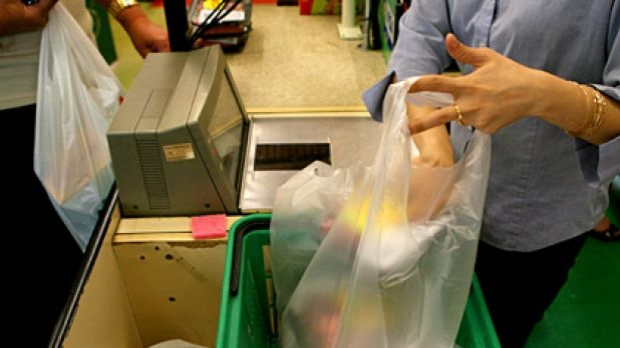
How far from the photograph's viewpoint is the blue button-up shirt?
72cm

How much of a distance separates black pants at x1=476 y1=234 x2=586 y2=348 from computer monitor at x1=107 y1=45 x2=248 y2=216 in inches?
21.0

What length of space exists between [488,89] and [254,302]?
22.3 inches

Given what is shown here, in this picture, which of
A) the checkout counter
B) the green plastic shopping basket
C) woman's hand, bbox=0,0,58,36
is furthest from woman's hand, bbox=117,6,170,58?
the green plastic shopping basket

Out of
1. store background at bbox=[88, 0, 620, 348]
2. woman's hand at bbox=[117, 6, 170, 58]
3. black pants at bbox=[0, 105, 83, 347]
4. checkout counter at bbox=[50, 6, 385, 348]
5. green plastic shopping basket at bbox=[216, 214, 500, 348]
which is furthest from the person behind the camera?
store background at bbox=[88, 0, 620, 348]

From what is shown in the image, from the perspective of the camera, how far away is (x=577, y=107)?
653mm

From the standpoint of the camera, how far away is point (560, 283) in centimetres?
110

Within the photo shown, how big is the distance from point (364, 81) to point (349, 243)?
3.29ft

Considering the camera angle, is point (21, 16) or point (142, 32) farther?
point (142, 32)

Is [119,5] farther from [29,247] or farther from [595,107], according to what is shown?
[595,107]

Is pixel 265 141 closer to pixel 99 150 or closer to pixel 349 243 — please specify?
pixel 99 150

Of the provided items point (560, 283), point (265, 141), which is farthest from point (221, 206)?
point (560, 283)

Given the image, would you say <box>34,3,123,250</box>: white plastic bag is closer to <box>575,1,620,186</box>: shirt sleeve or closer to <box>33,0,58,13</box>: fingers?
<box>33,0,58,13</box>: fingers

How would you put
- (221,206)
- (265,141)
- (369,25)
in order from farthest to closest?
→ 1. (369,25)
2. (265,141)
3. (221,206)

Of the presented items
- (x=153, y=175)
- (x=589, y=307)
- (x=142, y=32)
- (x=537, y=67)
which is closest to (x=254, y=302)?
(x=153, y=175)
